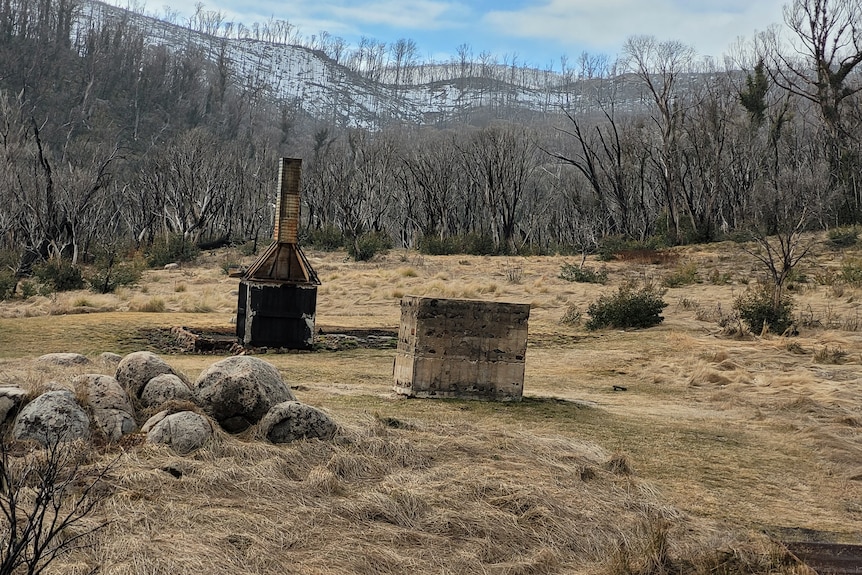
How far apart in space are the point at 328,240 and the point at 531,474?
141 feet

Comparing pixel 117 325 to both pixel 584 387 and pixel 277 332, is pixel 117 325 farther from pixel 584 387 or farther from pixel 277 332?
pixel 584 387

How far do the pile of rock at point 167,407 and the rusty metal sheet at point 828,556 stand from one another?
12.5ft

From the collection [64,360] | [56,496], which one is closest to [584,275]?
[64,360]

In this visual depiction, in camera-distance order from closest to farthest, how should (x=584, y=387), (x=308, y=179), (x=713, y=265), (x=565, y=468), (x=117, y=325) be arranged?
(x=565, y=468) → (x=584, y=387) → (x=117, y=325) → (x=713, y=265) → (x=308, y=179)

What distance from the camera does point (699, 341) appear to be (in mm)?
16062

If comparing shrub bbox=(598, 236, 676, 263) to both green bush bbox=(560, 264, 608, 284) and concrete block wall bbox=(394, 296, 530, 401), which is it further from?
concrete block wall bbox=(394, 296, 530, 401)

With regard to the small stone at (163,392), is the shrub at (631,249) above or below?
above

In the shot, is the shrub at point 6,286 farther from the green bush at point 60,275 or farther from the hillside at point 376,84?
the hillside at point 376,84

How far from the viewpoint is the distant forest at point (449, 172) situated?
124 ft

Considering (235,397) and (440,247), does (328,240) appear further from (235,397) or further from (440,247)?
(235,397)

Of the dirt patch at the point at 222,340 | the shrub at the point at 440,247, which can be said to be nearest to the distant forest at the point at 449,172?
the shrub at the point at 440,247

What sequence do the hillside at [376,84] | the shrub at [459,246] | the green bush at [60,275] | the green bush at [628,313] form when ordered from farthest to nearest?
the hillside at [376,84] < the shrub at [459,246] < the green bush at [60,275] < the green bush at [628,313]

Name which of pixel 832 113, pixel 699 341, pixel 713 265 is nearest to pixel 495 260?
pixel 713 265

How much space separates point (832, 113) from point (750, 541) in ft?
133
